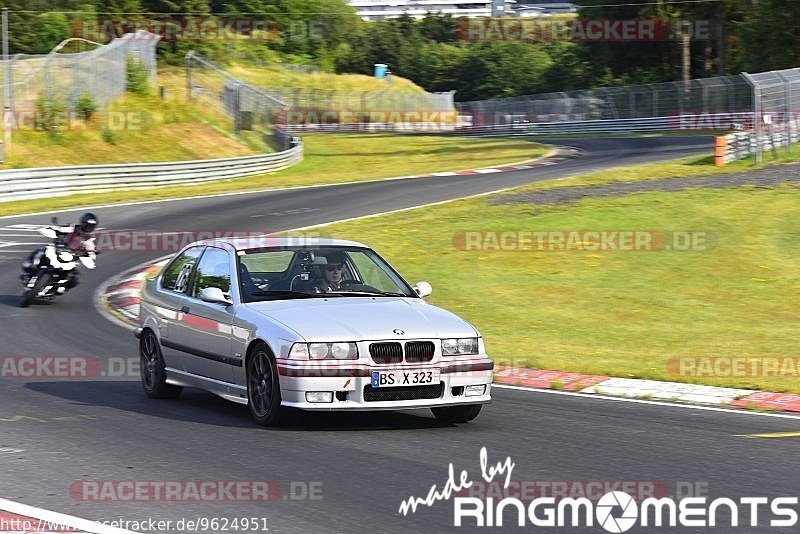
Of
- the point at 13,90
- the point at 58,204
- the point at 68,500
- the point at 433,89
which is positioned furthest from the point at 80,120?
the point at 433,89

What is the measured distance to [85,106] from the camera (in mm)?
44000

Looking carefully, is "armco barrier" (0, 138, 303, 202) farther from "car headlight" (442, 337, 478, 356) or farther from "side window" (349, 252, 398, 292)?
"car headlight" (442, 337, 478, 356)

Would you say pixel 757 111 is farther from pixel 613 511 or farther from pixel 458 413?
pixel 613 511

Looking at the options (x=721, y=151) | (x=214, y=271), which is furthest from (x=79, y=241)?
(x=721, y=151)

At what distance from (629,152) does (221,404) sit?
38.8 metres

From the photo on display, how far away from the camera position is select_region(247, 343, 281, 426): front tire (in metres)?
9.16

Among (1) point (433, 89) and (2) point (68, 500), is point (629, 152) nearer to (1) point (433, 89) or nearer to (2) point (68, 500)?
(2) point (68, 500)

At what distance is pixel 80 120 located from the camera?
144 ft

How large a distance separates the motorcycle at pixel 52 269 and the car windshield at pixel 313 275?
830cm

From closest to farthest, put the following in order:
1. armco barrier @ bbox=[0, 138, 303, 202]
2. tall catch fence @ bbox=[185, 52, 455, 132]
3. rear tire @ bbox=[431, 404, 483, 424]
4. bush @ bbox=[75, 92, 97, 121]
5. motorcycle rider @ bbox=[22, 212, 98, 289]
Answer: rear tire @ bbox=[431, 404, 483, 424]
motorcycle rider @ bbox=[22, 212, 98, 289]
armco barrier @ bbox=[0, 138, 303, 202]
bush @ bbox=[75, 92, 97, 121]
tall catch fence @ bbox=[185, 52, 455, 132]

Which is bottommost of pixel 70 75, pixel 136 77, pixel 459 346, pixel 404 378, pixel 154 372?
pixel 154 372

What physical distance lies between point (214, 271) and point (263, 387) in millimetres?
1605

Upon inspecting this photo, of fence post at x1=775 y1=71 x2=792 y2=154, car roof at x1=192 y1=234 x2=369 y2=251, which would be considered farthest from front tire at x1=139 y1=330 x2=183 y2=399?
fence post at x1=775 y1=71 x2=792 y2=154

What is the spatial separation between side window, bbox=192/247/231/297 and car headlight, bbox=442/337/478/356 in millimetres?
2030
